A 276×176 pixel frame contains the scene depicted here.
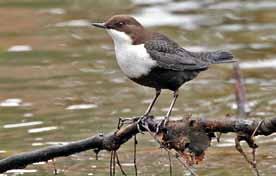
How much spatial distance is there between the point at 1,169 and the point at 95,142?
643 millimetres

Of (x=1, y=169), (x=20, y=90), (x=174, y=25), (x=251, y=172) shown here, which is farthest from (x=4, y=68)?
(x=1, y=169)

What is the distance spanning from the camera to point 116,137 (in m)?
5.79

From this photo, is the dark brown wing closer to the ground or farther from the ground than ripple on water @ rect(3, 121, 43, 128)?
farther from the ground

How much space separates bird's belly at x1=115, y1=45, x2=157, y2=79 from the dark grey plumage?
0.05 meters

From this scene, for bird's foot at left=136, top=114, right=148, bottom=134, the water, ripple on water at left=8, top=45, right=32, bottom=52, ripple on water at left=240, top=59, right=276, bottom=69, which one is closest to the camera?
bird's foot at left=136, top=114, right=148, bottom=134

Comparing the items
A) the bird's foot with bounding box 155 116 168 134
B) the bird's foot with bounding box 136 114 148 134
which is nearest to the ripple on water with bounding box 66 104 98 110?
the bird's foot with bounding box 136 114 148 134

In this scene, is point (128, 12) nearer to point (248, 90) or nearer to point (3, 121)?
point (248, 90)

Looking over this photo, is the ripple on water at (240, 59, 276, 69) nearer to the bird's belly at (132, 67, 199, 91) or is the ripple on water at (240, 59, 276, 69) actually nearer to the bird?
the bird

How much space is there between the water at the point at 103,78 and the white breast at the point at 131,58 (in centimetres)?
166

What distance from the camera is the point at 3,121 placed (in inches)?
355

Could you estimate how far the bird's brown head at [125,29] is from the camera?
607cm

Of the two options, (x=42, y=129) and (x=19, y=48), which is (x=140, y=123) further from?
(x=19, y=48)

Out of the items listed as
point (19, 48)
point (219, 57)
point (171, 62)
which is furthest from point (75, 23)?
point (171, 62)

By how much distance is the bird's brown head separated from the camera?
6074 millimetres
